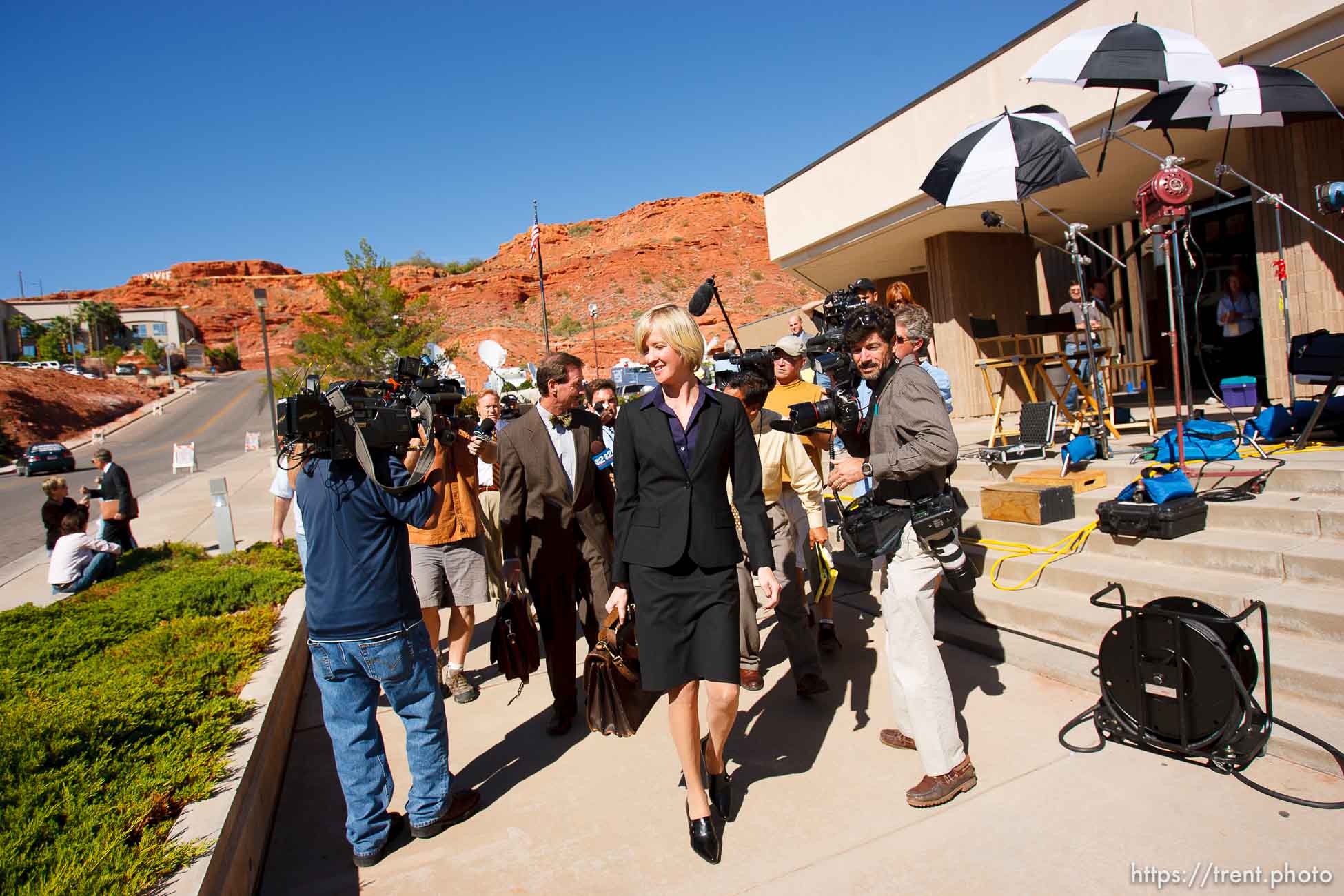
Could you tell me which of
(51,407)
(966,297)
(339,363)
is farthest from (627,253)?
(966,297)

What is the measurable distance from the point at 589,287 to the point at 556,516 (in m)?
72.2

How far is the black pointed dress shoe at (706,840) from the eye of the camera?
3006 mm

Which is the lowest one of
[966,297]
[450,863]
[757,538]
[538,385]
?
[450,863]

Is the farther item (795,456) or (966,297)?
(966,297)

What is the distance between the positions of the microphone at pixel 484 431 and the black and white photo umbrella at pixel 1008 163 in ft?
15.4

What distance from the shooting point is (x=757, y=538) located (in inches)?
125

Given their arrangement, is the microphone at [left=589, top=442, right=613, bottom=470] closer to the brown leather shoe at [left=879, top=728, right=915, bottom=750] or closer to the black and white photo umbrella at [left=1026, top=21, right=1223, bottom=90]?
the brown leather shoe at [left=879, top=728, right=915, bottom=750]

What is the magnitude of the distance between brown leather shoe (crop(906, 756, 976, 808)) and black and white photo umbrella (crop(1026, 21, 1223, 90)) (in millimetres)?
5169

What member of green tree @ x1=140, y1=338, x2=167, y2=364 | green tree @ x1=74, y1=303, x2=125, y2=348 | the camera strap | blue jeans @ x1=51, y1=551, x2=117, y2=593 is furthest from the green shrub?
green tree @ x1=74, y1=303, x2=125, y2=348

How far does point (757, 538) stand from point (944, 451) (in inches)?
34.0

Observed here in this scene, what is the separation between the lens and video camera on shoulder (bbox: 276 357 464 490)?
3061mm

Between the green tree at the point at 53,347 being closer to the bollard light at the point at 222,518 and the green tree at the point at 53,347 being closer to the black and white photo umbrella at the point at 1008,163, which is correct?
the bollard light at the point at 222,518

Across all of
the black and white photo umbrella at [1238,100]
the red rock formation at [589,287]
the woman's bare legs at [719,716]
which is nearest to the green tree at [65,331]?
the red rock formation at [589,287]

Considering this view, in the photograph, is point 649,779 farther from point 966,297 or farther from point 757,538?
point 966,297
